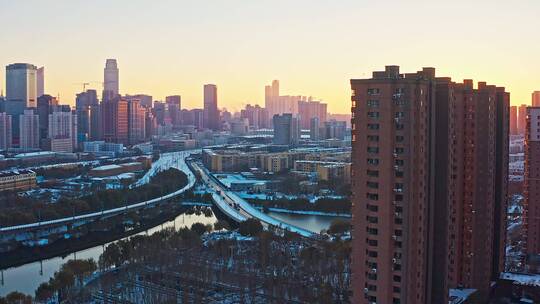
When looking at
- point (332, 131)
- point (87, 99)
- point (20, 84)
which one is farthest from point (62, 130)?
point (332, 131)

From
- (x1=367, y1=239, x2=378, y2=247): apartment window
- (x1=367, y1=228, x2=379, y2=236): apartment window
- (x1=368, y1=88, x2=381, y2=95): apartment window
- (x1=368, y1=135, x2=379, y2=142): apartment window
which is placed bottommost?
(x1=367, y1=239, x2=378, y2=247): apartment window

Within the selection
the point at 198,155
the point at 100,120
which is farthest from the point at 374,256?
the point at 100,120

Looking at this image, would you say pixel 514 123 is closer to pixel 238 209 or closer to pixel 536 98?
pixel 536 98

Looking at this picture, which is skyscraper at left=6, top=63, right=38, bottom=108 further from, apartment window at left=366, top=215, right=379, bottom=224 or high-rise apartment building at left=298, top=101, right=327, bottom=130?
apartment window at left=366, top=215, right=379, bottom=224

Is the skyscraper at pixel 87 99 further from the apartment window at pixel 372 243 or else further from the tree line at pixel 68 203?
the apartment window at pixel 372 243

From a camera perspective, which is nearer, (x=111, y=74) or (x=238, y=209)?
(x=238, y=209)

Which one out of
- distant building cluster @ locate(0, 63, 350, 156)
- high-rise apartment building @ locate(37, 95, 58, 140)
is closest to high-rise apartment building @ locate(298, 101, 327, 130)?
distant building cluster @ locate(0, 63, 350, 156)
